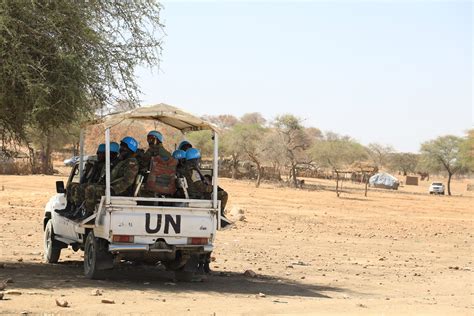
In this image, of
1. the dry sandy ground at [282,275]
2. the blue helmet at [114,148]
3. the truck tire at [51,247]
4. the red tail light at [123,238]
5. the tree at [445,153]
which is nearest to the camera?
the dry sandy ground at [282,275]

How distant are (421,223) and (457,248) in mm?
10177

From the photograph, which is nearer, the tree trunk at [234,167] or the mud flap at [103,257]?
the mud flap at [103,257]

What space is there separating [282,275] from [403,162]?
103 metres

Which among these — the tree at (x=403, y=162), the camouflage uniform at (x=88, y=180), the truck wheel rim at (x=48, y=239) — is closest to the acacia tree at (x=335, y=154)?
the tree at (x=403, y=162)

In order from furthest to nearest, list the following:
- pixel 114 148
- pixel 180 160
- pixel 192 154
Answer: pixel 114 148 < pixel 180 160 < pixel 192 154

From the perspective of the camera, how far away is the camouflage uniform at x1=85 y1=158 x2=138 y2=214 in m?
11.6

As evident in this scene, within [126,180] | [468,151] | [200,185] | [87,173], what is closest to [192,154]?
[200,185]

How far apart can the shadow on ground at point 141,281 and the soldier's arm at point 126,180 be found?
1.42 m

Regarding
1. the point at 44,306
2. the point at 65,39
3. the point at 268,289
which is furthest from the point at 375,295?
the point at 65,39

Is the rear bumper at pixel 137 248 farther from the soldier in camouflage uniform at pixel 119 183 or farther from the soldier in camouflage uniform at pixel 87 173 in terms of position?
the soldier in camouflage uniform at pixel 87 173

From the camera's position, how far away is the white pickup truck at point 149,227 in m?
11.2

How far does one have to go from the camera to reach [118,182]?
11625mm

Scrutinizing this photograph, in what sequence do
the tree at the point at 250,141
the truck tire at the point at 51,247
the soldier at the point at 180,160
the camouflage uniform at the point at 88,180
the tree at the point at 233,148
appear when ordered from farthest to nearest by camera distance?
the tree at the point at 233,148
the tree at the point at 250,141
the truck tire at the point at 51,247
the camouflage uniform at the point at 88,180
the soldier at the point at 180,160

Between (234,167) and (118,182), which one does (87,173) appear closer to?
(118,182)
